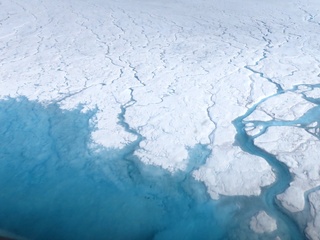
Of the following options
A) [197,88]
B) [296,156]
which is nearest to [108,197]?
[296,156]

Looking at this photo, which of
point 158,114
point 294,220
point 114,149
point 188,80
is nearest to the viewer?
point 294,220

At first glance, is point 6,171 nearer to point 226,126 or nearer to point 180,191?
point 180,191

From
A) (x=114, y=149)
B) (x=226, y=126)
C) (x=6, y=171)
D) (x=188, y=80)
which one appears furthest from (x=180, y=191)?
(x=188, y=80)

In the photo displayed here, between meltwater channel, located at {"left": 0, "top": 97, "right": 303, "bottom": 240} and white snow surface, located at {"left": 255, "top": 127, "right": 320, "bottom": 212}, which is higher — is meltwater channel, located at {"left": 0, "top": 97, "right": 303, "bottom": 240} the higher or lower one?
the lower one

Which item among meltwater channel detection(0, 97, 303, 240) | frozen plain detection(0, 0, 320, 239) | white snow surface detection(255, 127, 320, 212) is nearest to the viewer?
meltwater channel detection(0, 97, 303, 240)

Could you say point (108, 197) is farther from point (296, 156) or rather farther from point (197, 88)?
point (197, 88)
